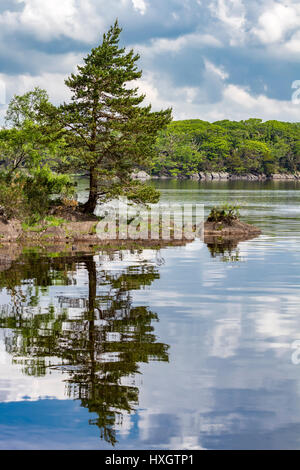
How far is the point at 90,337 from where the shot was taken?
40.8ft

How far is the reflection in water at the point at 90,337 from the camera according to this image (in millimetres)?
9461

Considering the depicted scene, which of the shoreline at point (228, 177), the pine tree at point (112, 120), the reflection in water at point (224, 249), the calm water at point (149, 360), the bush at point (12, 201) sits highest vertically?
the shoreline at point (228, 177)

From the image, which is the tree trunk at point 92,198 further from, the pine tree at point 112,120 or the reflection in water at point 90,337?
the reflection in water at point 90,337

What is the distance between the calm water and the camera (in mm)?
8305

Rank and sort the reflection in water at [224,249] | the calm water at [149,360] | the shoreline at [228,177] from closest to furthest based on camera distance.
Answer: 1. the calm water at [149,360]
2. the reflection in water at [224,249]
3. the shoreline at [228,177]

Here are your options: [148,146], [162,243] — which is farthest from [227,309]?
[148,146]

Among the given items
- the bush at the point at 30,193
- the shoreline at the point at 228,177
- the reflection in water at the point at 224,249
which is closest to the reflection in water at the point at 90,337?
the reflection in water at the point at 224,249

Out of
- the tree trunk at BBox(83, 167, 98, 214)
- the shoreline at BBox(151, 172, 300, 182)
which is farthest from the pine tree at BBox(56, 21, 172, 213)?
the shoreline at BBox(151, 172, 300, 182)

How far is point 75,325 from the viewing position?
43.9 feet

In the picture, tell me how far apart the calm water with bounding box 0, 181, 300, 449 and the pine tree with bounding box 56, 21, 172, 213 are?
12.5 meters

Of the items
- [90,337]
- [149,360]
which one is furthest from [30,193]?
[149,360]

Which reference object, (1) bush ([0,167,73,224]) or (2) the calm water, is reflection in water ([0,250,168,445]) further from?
(1) bush ([0,167,73,224])

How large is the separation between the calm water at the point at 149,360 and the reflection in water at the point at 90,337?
28mm

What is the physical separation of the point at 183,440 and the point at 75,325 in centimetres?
579
